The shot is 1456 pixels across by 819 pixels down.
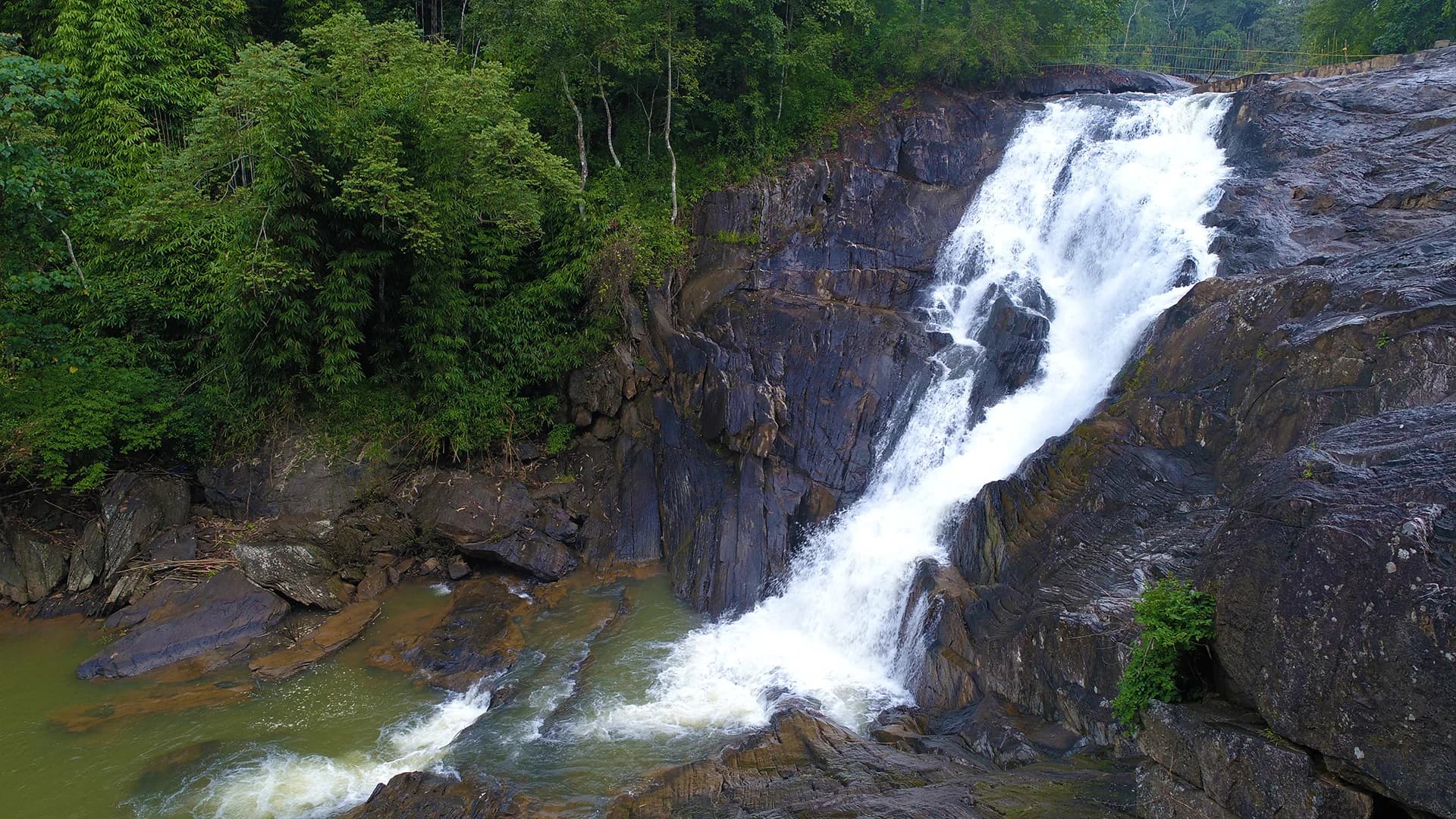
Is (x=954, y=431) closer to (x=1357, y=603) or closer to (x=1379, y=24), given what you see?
(x=1357, y=603)

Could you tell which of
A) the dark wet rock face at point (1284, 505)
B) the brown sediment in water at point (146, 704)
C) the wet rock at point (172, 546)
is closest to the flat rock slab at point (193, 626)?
the brown sediment in water at point (146, 704)

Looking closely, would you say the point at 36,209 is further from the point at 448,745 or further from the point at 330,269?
the point at 448,745

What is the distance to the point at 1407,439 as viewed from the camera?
267 inches

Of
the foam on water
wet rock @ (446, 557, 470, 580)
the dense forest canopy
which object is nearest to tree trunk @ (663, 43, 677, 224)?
the dense forest canopy

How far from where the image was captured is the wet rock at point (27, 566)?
15328 millimetres

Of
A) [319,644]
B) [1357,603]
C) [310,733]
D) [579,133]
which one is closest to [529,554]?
[319,644]

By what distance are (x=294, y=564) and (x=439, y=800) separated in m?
7.29

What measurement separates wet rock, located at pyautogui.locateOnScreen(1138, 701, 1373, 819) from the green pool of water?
6.37 m

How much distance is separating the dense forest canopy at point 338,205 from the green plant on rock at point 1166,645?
45.2ft

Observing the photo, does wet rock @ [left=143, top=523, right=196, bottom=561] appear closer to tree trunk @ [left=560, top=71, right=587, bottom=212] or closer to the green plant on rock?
tree trunk @ [left=560, top=71, right=587, bottom=212]

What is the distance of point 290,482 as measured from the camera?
55.1 feet

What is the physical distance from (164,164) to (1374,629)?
1988cm

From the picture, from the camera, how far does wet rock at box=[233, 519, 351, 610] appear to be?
49.8 feet

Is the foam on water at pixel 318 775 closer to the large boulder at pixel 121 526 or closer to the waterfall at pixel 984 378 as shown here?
the waterfall at pixel 984 378
